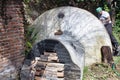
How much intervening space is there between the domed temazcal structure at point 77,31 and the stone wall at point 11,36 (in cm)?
101

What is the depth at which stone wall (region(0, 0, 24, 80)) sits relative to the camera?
671 cm

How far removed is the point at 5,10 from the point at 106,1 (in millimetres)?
8066

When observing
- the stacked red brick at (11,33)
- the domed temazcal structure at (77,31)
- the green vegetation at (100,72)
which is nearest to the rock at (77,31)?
the domed temazcal structure at (77,31)

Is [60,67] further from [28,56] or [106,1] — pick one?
[106,1]

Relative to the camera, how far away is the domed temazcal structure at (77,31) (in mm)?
8312

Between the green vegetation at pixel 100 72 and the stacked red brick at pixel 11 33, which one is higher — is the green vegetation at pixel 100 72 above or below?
below

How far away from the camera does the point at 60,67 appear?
23.1 ft

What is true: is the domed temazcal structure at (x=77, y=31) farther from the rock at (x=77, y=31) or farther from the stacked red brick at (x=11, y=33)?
the stacked red brick at (x=11, y=33)

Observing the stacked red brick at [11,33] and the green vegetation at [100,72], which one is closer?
the stacked red brick at [11,33]

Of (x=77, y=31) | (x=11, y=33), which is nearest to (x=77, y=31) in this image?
(x=77, y=31)

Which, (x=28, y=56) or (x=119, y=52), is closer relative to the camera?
(x=28, y=56)

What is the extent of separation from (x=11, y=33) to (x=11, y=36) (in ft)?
0.22

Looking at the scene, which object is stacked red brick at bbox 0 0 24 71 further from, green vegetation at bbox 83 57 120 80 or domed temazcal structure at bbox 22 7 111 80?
green vegetation at bbox 83 57 120 80

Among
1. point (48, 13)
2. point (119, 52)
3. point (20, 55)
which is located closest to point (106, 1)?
point (119, 52)
